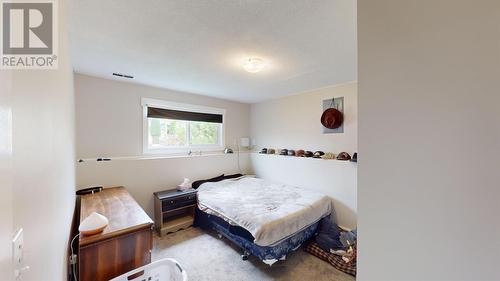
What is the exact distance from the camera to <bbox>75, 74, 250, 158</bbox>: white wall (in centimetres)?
271

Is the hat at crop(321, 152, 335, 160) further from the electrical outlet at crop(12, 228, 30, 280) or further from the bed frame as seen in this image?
the electrical outlet at crop(12, 228, 30, 280)

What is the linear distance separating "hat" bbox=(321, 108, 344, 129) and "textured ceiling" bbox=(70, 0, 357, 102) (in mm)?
554

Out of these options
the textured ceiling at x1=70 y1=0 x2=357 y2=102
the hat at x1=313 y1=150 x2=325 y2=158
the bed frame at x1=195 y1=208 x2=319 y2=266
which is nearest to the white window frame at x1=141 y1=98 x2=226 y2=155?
the textured ceiling at x1=70 y1=0 x2=357 y2=102

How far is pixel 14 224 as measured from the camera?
0.43 m

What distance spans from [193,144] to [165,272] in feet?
8.31

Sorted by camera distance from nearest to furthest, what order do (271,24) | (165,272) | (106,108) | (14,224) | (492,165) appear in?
1. (14,224)
2. (492,165)
3. (271,24)
4. (165,272)
5. (106,108)

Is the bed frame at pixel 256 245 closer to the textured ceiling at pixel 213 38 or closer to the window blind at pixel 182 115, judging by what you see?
the window blind at pixel 182 115

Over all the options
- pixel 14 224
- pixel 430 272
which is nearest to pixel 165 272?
pixel 14 224

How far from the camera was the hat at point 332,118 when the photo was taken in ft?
10.3

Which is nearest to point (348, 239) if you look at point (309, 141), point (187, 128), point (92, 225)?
point (309, 141)

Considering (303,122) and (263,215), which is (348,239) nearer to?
(263,215)

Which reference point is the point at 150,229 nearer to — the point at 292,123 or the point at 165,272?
the point at 165,272

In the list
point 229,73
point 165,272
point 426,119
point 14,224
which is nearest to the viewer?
point 14,224

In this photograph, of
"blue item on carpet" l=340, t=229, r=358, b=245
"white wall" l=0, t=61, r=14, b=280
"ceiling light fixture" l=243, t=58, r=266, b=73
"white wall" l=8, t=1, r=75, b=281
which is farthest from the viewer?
"blue item on carpet" l=340, t=229, r=358, b=245
